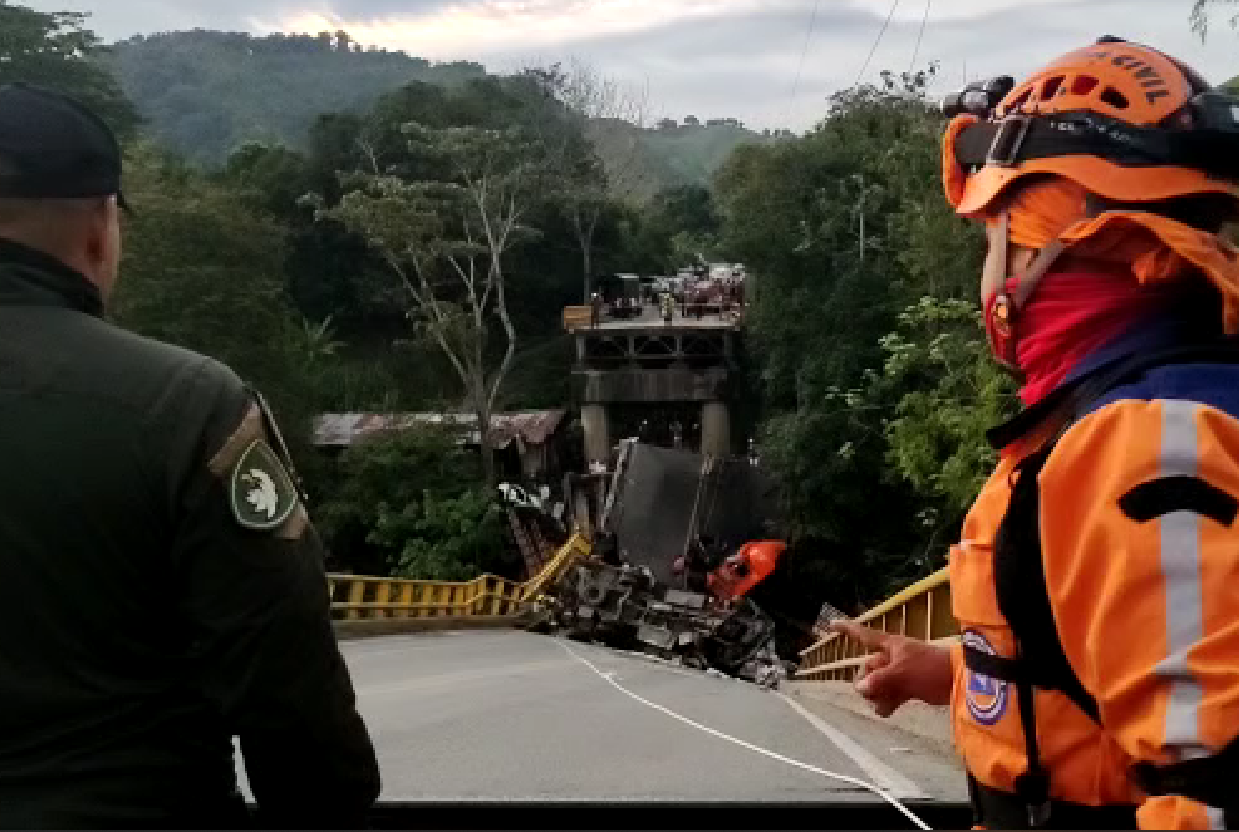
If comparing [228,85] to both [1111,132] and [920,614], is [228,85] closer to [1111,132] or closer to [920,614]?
[920,614]

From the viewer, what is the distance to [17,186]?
6.54ft

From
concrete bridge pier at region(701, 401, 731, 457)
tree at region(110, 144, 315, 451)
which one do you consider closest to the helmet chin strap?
tree at region(110, 144, 315, 451)

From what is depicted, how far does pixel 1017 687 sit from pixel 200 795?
49.4 inches

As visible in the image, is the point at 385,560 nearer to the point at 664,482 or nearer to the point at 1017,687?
the point at 664,482

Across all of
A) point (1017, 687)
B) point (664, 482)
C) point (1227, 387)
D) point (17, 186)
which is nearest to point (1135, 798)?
point (1017, 687)

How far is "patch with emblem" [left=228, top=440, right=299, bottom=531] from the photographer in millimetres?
1866

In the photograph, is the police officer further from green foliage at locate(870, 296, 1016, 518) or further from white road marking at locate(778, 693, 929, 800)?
green foliage at locate(870, 296, 1016, 518)

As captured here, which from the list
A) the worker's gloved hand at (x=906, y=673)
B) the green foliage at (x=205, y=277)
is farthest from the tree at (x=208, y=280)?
the worker's gloved hand at (x=906, y=673)

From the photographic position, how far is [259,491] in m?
1.89

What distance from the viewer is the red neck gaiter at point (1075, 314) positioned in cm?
193

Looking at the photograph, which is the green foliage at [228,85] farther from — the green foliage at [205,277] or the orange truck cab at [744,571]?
the orange truck cab at [744,571]

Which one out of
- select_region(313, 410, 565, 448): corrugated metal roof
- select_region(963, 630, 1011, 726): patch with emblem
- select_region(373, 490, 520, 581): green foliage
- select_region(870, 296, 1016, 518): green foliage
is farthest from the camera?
select_region(313, 410, 565, 448): corrugated metal roof

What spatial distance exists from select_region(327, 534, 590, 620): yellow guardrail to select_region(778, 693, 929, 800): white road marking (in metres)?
11.1

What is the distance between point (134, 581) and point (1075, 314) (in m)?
1.47
